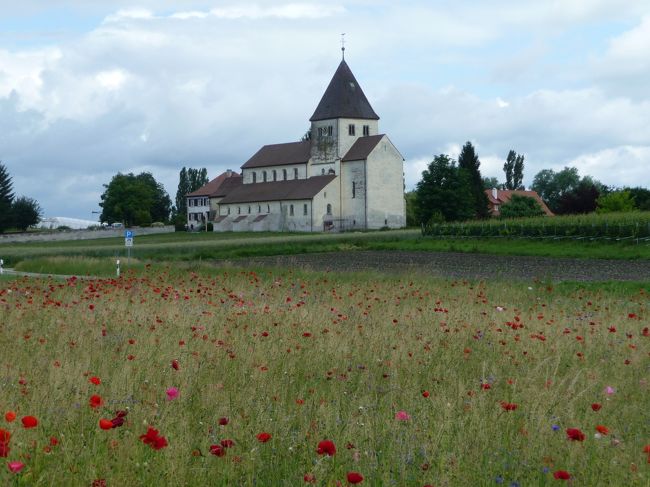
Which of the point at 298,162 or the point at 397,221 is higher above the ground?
the point at 298,162

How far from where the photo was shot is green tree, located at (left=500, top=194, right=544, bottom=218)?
107 metres

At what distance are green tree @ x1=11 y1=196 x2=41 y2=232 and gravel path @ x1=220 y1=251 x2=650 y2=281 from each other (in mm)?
80112

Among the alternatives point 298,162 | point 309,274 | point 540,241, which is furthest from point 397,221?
point 309,274

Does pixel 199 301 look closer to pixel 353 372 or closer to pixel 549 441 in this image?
pixel 353 372

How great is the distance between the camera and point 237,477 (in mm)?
5883

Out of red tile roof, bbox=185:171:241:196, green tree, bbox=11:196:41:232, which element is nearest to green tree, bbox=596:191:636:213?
red tile roof, bbox=185:171:241:196

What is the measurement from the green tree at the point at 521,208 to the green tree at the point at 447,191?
4597 mm

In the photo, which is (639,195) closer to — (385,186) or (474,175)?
(474,175)

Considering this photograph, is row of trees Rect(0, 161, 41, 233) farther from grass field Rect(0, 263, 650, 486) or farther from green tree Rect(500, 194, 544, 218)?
grass field Rect(0, 263, 650, 486)

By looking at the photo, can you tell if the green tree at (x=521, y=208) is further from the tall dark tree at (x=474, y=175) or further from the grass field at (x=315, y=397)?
the grass field at (x=315, y=397)

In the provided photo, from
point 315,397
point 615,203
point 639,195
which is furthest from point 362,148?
point 315,397

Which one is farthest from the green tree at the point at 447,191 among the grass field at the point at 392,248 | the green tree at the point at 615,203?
the grass field at the point at 392,248

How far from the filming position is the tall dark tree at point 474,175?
11919cm

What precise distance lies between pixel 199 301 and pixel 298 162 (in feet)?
350
